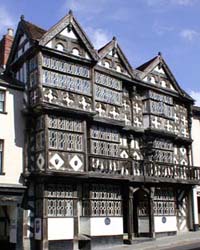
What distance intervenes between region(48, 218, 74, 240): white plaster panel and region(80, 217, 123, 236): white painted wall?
3.55ft

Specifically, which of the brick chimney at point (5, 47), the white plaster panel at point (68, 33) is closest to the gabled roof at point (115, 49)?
the white plaster panel at point (68, 33)

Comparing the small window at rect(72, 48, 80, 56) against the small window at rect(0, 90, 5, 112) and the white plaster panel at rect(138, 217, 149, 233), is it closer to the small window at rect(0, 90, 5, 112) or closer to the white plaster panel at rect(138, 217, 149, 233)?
the small window at rect(0, 90, 5, 112)

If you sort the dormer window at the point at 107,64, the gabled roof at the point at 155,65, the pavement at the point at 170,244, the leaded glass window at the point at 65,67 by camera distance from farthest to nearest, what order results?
1. the gabled roof at the point at 155,65
2. the dormer window at the point at 107,64
3. the leaded glass window at the point at 65,67
4. the pavement at the point at 170,244

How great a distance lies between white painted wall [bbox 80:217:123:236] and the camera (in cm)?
2203

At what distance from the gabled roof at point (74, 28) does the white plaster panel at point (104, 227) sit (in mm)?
8473

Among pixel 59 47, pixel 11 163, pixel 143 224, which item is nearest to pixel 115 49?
pixel 59 47

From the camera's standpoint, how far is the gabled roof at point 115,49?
25.0 m

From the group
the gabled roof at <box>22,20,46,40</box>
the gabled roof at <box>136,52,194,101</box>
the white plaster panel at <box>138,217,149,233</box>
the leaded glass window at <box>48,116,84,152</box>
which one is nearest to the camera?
the leaded glass window at <box>48,116,84,152</box>

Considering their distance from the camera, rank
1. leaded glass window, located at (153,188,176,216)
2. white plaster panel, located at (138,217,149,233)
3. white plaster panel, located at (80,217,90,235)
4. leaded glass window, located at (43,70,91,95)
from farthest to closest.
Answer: leaded glass window, located at (153,188,176,216) → white plaster panel, located at (138,217,149,233) → white plaster panel, located at (80,217,90,235) → leaded glass window, located at (43,70,91,95)

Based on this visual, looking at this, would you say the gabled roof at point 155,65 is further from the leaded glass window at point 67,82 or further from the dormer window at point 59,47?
the dormer window at point 59,47

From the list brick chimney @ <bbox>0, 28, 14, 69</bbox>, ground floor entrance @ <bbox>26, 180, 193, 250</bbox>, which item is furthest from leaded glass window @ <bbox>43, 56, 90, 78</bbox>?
brick chimney @ <bbox>0, 28, 14, 69</bbox>

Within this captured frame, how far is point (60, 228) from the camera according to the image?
20844mm

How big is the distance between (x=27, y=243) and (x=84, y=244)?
288 centimetres

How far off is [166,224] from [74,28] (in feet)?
41.1
